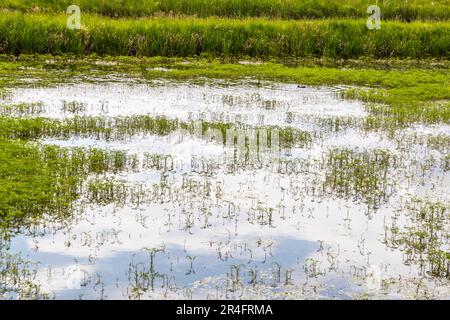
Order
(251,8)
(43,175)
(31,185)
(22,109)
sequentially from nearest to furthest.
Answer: (31,185) → (43,175) → (22,109) → (251,8)

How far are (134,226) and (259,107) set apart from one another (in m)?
8.49

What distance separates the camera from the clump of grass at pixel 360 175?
32.5ft

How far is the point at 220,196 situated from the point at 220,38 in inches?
608

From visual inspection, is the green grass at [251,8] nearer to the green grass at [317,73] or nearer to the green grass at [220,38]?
the green grass at [220,38]

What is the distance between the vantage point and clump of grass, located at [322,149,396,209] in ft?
32.5

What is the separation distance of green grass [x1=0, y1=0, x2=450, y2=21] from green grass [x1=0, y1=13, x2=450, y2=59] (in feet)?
11.1

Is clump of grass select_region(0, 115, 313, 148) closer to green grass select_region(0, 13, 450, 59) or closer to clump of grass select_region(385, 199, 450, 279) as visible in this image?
clump of grass select_region(385, 199, 450, 279)

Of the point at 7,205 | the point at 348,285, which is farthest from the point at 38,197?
the point at 348,285

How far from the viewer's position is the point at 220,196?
9.63 metres

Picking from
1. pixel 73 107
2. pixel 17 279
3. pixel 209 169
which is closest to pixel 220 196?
pixel 209 169

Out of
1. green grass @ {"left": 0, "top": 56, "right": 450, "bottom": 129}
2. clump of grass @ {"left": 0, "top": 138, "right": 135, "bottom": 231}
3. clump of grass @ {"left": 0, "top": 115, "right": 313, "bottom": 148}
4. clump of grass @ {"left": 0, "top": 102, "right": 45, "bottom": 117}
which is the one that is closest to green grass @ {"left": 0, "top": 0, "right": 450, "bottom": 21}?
green grass @ {"left": 0, "top": 56, "right": 450, "bottom": 129}

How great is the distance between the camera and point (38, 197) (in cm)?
905

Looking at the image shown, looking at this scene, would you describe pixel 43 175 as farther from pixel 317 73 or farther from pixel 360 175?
pixel 317 73

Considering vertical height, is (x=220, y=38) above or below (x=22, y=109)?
above
